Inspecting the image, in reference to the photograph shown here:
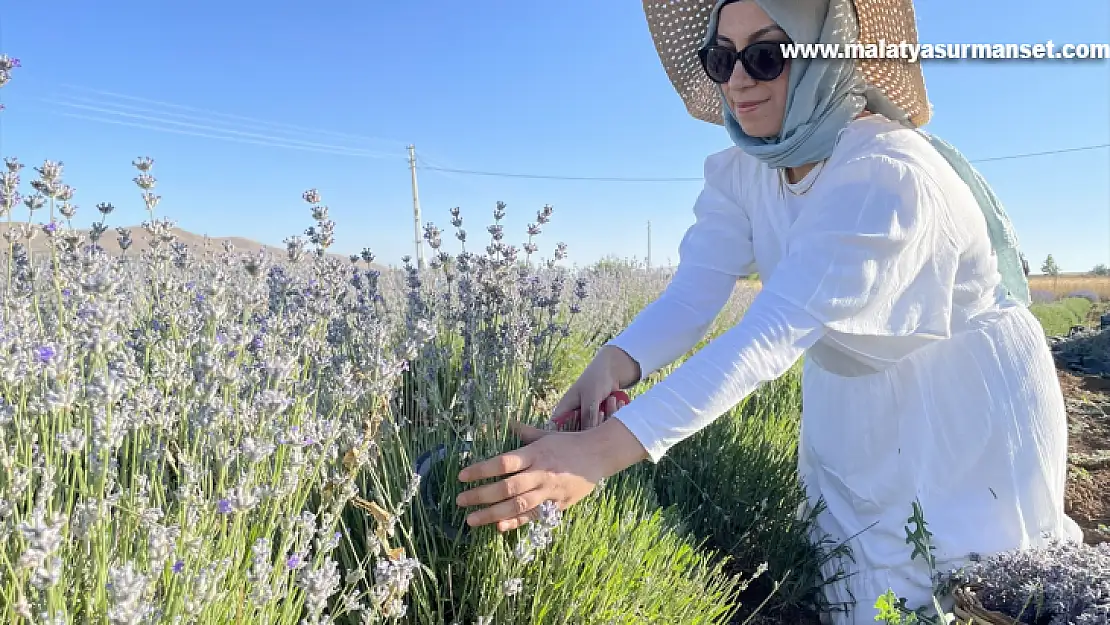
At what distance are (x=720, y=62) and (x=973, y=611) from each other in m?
1.43

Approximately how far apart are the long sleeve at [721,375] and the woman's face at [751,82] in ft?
2.07

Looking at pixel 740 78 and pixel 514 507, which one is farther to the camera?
pixel 740 78

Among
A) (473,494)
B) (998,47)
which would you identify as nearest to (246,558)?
(473,494)

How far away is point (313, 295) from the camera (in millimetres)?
1545

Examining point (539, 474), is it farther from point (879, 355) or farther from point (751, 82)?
point (751, 82)

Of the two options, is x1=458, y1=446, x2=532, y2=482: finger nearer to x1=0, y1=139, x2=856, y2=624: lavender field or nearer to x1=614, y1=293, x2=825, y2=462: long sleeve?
x1=0, y1=139, x2=856, y2=624: lavender field

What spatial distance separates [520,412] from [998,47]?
2.05 metres

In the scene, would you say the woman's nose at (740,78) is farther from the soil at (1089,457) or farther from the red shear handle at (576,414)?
the soil at (1089,457)

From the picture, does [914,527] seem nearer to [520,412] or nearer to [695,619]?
[695,619]

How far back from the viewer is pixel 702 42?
7.04 ft

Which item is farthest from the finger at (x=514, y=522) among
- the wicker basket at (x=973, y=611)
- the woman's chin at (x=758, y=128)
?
the woman's chin at (x=758, y=128)

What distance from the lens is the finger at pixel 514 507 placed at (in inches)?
43.8

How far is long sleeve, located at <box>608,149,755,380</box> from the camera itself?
192cm

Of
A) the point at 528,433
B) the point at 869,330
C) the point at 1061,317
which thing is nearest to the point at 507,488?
the point at 528,433
